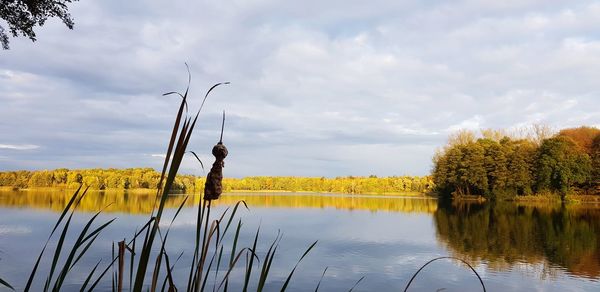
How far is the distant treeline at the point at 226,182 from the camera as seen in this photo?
84688 mm

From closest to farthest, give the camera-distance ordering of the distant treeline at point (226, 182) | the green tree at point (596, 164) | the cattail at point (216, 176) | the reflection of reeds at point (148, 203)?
the cattail at point (216, 176) < the reflection of reeds at point (148, 203) < the green tree at point (596, 164) < the distant treeline at point (226, 182)

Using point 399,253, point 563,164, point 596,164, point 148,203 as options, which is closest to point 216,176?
point 399,253

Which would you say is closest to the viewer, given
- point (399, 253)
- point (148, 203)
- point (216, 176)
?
point (216, 176)

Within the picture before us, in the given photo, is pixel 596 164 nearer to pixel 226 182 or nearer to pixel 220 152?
pixel 220 152

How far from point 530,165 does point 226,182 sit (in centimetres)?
7322

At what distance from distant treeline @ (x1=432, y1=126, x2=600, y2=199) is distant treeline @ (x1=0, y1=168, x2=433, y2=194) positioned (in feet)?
127

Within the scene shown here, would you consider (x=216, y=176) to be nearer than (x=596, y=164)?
Yes

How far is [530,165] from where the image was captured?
48.1m

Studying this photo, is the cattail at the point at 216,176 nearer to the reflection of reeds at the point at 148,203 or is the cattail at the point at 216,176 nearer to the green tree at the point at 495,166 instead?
the reflection of reeds at the point at 148,203

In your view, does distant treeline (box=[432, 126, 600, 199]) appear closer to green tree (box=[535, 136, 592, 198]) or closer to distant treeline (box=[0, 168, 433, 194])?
green tree (box=[535, 136, 592, 198])

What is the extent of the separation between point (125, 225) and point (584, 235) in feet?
71.7

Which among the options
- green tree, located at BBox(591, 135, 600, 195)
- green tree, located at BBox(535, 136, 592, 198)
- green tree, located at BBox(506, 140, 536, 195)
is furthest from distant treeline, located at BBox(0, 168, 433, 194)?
green tree, located at BBox(535, 136, 592, 198)

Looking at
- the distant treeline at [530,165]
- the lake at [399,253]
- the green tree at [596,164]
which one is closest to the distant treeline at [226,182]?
the distant treeline at [530,165]

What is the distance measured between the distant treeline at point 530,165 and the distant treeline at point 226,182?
38.8 metres
